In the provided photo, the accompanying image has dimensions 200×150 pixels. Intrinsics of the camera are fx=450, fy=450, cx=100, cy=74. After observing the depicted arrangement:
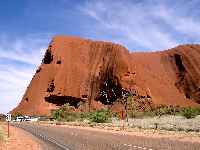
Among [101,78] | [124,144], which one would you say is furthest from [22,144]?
[101,78]

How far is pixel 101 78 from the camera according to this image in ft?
490

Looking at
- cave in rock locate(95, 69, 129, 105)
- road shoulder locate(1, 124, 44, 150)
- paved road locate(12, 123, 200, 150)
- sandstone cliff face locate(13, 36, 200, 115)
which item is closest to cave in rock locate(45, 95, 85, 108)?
sandstone cliff face locate(13, 36, 200, 115)

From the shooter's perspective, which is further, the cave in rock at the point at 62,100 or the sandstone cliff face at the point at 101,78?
the cave in rock at the point at 62,100

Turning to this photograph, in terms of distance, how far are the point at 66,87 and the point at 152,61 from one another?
39470 mm

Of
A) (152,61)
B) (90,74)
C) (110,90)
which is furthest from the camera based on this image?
(152,61)

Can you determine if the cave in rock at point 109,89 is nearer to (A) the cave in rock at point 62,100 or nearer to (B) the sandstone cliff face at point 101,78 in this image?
(B) the sandstone cliff face at point 101,78

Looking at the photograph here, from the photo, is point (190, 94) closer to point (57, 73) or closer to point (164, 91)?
point (164, 91)

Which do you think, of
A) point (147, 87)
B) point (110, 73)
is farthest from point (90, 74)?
point (147, 87)

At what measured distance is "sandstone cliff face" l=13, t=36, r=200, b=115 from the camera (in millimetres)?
143125

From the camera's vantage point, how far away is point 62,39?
161 metres

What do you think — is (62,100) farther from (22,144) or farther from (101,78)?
(22,144)

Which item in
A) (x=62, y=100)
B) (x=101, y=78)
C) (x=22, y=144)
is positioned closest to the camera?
(x=22, y=144)

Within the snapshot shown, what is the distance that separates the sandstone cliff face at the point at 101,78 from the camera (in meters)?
143

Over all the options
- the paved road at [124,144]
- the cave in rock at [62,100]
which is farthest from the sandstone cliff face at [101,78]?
the paved road at [124,144]
